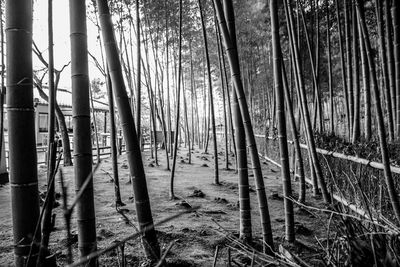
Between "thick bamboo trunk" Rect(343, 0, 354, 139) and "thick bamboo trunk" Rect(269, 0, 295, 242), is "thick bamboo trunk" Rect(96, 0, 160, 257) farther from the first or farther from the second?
"thick bamboo trunk" Rect(343, 0, 354, 139)

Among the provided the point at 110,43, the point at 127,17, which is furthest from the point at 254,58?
the point at 110,43

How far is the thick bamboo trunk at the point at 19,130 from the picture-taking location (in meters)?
0.90

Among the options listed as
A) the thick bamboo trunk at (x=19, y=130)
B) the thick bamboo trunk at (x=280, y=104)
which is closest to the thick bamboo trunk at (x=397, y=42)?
the thick bamboo trunk at (x=280, y=104)

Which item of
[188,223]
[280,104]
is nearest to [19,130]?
[280,104]

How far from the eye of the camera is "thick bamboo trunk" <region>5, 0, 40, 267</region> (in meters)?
0.90

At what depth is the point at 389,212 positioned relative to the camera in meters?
2.13

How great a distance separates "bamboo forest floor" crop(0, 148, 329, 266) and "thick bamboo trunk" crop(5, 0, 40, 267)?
0.66 ft

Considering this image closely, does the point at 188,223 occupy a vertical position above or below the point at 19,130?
below

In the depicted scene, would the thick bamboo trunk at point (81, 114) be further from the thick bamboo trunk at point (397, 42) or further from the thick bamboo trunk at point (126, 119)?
the thick bamboo trunk at point (397, 42)

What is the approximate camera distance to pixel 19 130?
904 millimetres

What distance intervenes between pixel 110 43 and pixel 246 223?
123 centimetres

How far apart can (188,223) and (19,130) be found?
1665 mm

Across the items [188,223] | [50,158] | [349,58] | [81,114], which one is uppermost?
[349,58]

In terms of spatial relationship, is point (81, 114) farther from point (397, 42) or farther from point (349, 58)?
point (349, 58)
